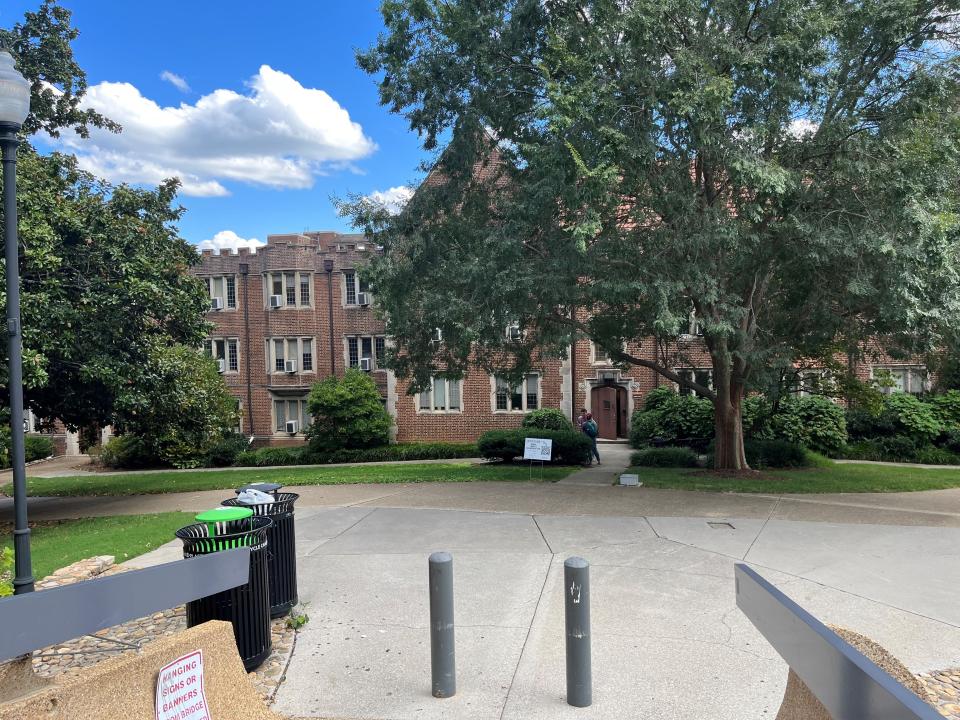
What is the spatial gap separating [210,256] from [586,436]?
21321mm

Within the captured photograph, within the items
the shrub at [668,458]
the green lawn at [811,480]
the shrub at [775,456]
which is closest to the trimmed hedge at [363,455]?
the shrub at [668,458]

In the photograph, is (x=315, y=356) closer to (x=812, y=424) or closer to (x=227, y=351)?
(x=227, y=351)

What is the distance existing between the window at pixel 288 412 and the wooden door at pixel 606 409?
1308 centimetres

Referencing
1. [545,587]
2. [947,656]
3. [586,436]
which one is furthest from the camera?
[586,436]

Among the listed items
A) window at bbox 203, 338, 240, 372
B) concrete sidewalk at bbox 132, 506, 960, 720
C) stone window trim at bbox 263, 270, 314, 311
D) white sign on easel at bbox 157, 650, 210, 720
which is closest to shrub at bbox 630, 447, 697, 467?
concrete sidewalk at bbox 132, 506, 960, 720

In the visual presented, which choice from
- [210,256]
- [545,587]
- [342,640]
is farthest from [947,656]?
[210,256]

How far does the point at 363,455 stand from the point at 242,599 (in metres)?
21.4

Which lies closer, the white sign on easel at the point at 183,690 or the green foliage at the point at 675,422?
the white sign on easel at the point at 183,690

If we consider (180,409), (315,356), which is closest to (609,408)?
(315,356)

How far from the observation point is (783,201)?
438 inches

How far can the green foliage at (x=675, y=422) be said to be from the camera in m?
24.0

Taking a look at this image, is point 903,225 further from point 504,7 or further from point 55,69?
point 55,69

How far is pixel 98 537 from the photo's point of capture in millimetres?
10430

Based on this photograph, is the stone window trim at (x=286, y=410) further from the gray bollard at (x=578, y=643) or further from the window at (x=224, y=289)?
the gray bollard at (x=578, y=643)
